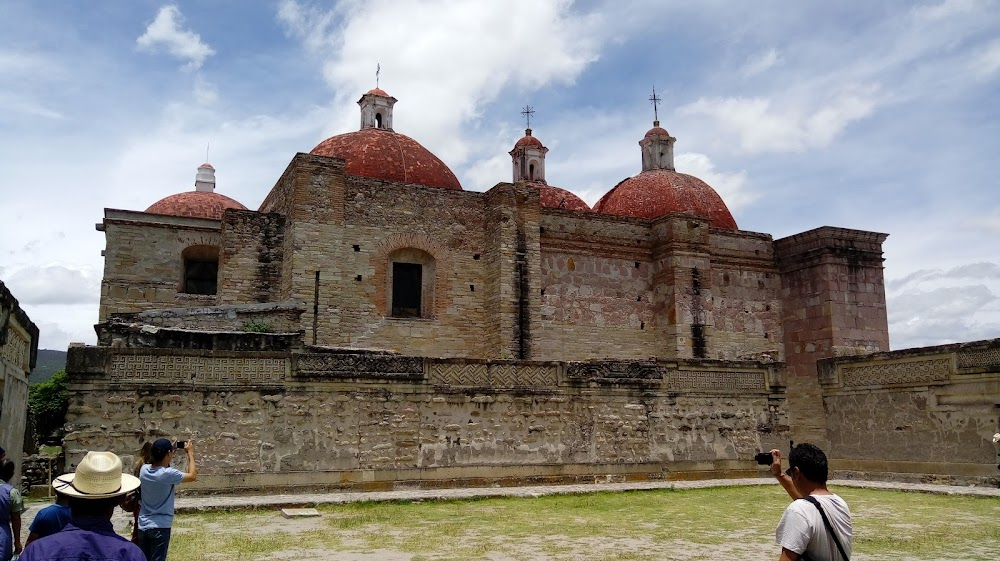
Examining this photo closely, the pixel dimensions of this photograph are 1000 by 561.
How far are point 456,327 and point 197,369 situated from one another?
8105mm

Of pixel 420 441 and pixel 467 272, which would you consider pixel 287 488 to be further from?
pixel 467 272

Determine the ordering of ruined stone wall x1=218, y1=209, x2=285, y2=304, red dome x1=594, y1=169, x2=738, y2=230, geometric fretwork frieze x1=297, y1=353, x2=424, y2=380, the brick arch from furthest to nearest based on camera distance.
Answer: red dome x1=594, y1=169, x2=738, y2=230, the brick arch, ruined stone wall x1=218, y1=209, x2=285, y2=304, geometric fretwork frieze x1=297, y1=353, x2=424, y2=380

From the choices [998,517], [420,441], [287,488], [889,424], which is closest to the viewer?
[998,517]

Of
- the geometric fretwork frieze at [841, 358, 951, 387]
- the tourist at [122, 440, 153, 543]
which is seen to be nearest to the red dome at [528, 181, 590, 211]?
the geometric fretwork frieze at [841, 358, 951, 387]

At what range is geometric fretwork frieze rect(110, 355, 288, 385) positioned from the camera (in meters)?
9.92

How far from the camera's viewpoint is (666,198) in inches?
890

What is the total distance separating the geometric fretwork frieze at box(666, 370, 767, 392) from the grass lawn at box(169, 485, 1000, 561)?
119 inches

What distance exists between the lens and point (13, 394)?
7.62 metres

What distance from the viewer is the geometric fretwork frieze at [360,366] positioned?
10.8 meters

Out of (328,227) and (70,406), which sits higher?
(328,227)

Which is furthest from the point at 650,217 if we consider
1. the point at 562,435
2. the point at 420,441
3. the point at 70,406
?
the point at 70,406

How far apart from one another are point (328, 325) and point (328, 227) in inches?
82.4

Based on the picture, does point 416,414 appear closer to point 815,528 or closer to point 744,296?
point 815,528

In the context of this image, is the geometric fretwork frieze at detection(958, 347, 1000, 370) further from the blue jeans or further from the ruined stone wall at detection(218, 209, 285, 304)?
the ruined stone wall at detection(218, 209, 285, 304)
